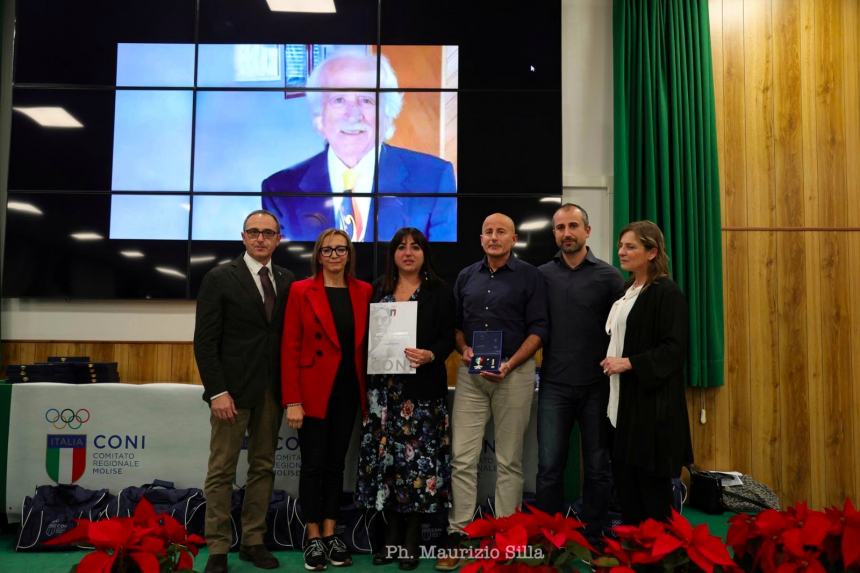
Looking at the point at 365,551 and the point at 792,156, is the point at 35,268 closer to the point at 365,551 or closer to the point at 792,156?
the point at 365,551

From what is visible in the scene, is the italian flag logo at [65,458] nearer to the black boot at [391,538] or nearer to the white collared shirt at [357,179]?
the black boot at [391,538]

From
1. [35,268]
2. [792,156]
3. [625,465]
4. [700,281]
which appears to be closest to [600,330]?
[625,465]

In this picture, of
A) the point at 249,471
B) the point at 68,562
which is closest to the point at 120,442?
the point at 68,562

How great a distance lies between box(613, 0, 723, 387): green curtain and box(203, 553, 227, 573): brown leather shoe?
10.9 feet

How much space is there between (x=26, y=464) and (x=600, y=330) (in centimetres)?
309

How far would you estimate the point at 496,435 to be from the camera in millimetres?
2855

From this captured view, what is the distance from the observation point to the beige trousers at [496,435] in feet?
9.17

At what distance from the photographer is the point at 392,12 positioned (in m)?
4.74

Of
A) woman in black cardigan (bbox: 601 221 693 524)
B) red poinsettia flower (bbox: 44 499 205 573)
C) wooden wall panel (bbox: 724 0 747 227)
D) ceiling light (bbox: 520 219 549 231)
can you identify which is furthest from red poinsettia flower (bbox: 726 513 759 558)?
wooden wall panel (bbox: 724 0 747 227)

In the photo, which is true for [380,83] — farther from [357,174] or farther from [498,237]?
[498,237]

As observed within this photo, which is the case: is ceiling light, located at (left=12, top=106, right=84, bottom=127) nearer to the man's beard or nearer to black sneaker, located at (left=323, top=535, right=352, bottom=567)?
black sneaker, located at (left=323, top=535, right=352, bottom=567)

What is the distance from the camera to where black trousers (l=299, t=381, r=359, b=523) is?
2.77 m

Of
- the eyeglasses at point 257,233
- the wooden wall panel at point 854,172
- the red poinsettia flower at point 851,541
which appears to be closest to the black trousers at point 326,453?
the eyeglasses at point 257,233

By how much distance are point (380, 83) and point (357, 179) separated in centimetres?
77
